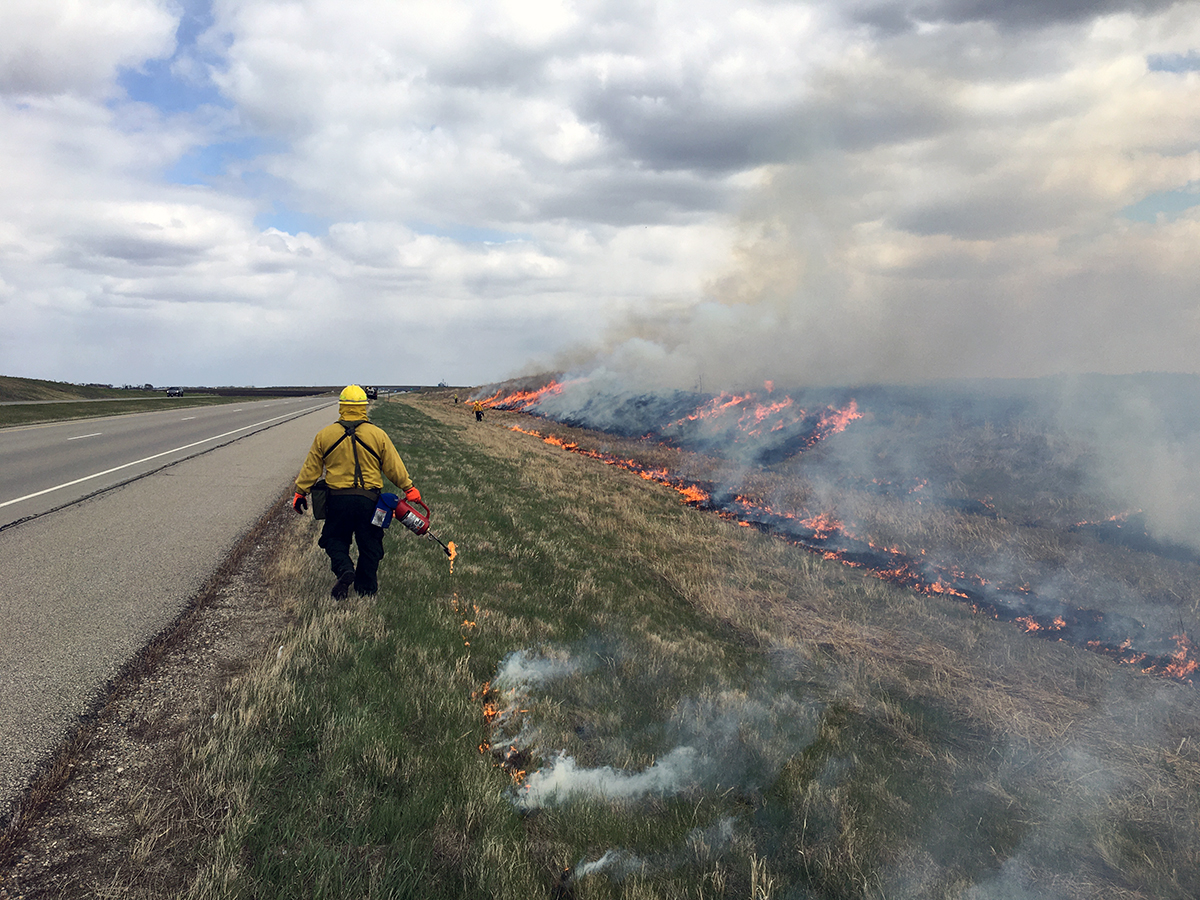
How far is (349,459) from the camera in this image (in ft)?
20.4

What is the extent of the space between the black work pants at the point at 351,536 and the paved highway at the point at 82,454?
19.1 ft

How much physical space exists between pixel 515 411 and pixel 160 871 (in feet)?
181

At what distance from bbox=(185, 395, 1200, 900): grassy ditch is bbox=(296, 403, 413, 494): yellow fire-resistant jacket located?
1.25 metres

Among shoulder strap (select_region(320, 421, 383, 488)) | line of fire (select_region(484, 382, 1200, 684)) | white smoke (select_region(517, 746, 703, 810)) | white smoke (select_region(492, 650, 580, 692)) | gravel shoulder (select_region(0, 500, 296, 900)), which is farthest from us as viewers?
line of fire (select_region(484, 382, 1200, 684))

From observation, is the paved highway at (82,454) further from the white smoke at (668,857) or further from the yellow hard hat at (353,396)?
the white smoke at (668,857)

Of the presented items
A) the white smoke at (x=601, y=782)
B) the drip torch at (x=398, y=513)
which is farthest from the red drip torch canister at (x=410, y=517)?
the white smoke at (x=601, y=782)

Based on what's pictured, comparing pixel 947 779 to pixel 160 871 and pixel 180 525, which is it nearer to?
pixel 160 871

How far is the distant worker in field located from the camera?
20.4ft

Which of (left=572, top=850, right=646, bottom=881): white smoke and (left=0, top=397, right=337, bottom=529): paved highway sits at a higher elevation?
(left=0, top=397, right=337, bottom=529): paved highway

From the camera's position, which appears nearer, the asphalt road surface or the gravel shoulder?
the gravel shoulder

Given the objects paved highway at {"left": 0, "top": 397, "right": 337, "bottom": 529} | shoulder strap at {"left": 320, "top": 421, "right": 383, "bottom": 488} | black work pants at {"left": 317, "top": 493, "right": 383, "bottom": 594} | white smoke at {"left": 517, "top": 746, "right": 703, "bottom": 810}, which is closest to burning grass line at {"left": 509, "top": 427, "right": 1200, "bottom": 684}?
white smoke at {"left": 517, "top": 746, "right": 703, "bottom": 810}

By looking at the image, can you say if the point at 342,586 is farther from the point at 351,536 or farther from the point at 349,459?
the point at 349,459

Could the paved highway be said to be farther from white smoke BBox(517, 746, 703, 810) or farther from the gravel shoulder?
white smoke BBox(517, 746, 703, 810)

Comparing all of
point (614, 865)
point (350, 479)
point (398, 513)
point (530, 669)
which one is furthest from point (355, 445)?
point (614, 865)
